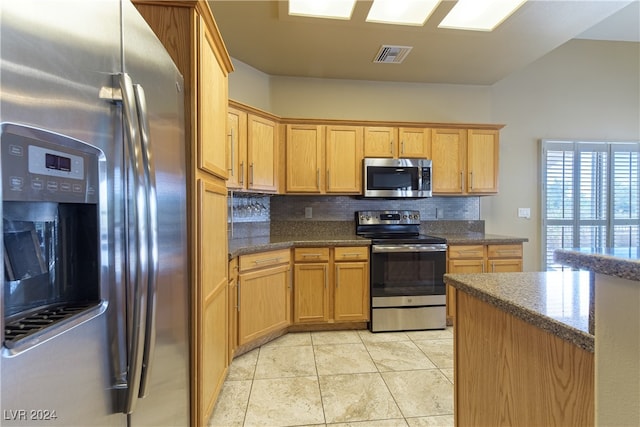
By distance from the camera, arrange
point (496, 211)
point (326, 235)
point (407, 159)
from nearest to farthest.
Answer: point (407, 159) < point (326, 235) < point (496, 211)

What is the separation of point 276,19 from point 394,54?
1.20 m

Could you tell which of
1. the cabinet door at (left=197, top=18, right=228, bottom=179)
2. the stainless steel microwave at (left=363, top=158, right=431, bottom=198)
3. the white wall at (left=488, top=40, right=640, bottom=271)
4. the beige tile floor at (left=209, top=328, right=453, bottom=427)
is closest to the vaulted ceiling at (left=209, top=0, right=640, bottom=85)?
the white wall at (left=488, top=40, right=640, bottom=271)

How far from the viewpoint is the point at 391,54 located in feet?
9.32

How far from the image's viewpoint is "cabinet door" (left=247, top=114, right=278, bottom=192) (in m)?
2.71

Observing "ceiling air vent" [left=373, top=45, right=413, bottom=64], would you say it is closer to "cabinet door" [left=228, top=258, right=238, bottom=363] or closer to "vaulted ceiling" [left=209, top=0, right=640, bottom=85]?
"vaulted ceiling" [left=209, top=0, right=640, bottom=85]

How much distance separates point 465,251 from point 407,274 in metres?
0.66

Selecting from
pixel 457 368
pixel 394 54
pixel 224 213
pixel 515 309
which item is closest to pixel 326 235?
pixel 224 213

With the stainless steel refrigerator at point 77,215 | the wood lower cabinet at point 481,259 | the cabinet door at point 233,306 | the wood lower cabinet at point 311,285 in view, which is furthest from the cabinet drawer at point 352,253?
the stainless steel refrigerator at point 77,215

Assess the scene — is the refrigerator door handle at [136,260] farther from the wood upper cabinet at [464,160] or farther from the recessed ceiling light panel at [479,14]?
the wood upper cabinet at [464,160]

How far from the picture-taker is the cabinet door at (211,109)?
133 centimetres

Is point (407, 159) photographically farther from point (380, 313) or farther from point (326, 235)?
point (380, 313)

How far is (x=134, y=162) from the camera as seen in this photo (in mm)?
729

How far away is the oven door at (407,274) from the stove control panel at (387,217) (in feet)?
1.94

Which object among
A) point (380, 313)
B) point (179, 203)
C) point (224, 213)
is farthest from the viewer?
point (380, 313)
